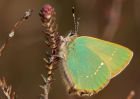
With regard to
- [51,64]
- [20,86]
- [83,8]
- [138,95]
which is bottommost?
[138,95]

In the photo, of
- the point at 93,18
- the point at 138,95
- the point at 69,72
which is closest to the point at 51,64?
the point at 69,72

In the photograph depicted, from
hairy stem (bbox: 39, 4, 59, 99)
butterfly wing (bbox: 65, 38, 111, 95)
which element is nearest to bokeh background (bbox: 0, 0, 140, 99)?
butterfly wing (bbox: 65, 38, 111, 95)

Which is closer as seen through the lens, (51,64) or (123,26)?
(51,64)

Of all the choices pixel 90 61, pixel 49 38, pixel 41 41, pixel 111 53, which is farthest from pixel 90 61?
pixel 41 41

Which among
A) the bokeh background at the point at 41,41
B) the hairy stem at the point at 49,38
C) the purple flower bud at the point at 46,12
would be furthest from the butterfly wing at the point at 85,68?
the bokeh background at the point at 41,41

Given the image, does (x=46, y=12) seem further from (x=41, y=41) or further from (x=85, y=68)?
(x=41, y=41)

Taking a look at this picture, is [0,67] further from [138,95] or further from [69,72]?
[69,72]

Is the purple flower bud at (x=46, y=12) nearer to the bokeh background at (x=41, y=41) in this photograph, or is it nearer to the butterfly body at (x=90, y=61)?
the butterfly body at (x=90, y=61)

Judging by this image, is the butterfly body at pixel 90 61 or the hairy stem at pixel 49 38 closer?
the hairy stem at pixel 49 38
